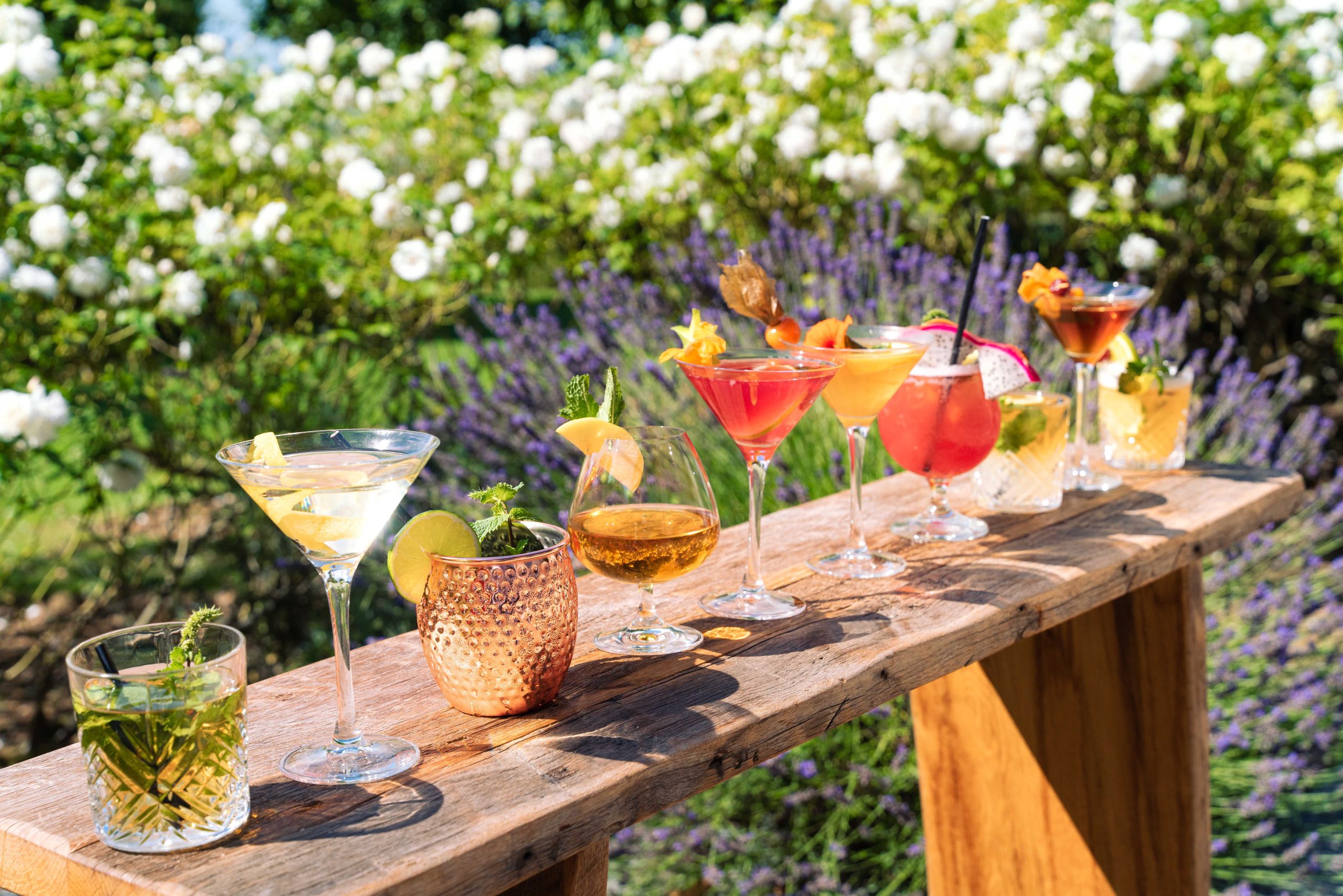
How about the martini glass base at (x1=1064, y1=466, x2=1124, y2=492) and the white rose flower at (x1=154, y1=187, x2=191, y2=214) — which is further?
the white rose flower at (x1=154, y1=187, x2=191, y2=214)

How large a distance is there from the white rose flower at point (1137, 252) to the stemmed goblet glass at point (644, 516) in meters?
3.58

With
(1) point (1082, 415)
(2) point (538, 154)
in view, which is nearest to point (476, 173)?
(2) point (538, 154)

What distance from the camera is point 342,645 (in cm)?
118

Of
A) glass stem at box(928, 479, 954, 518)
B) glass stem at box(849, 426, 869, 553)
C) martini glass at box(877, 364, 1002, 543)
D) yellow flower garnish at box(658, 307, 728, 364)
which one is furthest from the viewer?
glass stem at box(928, 479, 954, 518)

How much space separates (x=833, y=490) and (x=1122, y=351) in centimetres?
100

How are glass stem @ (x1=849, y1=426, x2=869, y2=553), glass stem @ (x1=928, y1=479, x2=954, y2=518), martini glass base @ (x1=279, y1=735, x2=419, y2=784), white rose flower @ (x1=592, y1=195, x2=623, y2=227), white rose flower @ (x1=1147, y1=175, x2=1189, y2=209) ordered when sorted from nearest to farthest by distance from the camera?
1. martini glass base @ (x1=279, y1=735, x2=419, y2=784)
2. glass stem @ (x1=849, y1=426, x2=869, y2=553)
3. glass stem @ (x1=928, y1=479, x2=954, y2=518)
4. white rose flower @ (x1=1147, y1=175, x2=1189, y2=209)
5. white rose flower @ (x1=592, y1=195, x2=623, y2=227)

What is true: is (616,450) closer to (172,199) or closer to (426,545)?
(426,545)

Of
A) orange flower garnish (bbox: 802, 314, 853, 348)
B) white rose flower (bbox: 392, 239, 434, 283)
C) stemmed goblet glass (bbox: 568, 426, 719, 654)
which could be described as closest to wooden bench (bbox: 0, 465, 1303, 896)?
stemmed goblet glass (bbox: 568, 426, 719, 654)

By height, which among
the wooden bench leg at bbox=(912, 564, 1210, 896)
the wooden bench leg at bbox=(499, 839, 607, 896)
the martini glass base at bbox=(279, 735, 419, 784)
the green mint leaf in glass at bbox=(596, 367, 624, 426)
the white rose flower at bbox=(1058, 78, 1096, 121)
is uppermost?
the white rose flower at bbox=(1058, 78, 1096, 121)

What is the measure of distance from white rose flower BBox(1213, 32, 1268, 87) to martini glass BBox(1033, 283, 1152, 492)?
2800mm

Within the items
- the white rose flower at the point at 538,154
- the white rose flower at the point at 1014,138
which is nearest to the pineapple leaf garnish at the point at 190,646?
the white rose flower at the point at 538,154

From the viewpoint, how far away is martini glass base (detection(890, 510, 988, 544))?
6.21 feet

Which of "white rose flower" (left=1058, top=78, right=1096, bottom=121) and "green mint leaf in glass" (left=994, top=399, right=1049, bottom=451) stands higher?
"white rose flower" (left=1058, top=78, right=1096, bottom=121)

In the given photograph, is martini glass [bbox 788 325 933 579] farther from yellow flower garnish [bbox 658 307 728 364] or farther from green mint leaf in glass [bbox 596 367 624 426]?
green mint leaf in glass [bbox 596 367 624 426]
